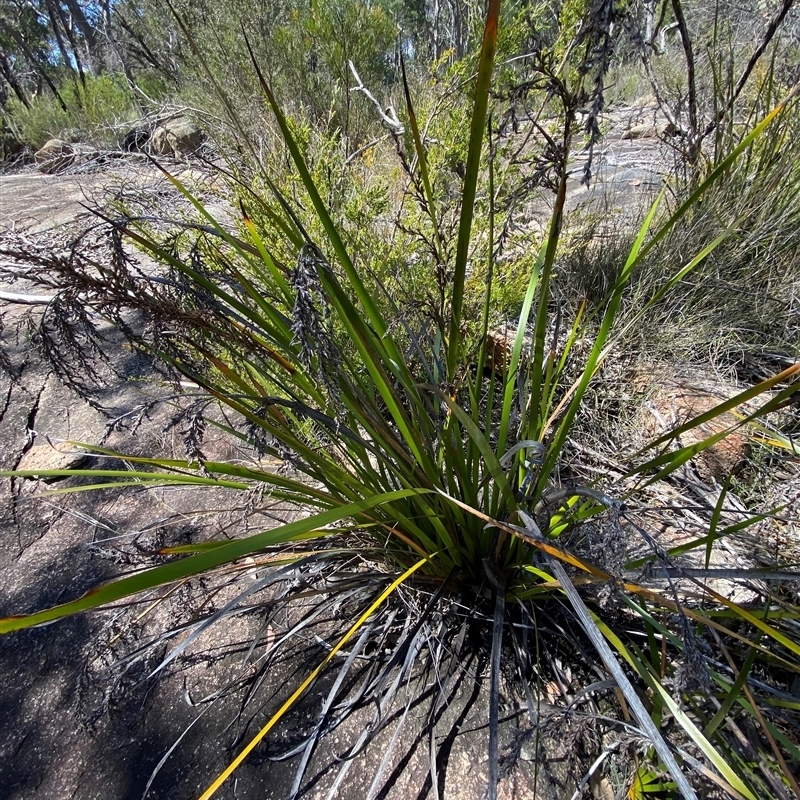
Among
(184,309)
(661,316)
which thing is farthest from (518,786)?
(661,316)

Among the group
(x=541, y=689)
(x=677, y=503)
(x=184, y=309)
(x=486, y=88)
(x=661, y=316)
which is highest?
(x=486, y=88)

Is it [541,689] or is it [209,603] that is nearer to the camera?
[541,689]

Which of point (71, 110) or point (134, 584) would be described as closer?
point (134, 584)

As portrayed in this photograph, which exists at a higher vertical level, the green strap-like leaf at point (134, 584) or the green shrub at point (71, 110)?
the green shrub at point (71, 110)

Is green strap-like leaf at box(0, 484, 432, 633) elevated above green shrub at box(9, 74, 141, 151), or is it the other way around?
green shrub at box(9, 74, 141, 151)

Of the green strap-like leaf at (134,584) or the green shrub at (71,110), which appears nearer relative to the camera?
the green strap-like leaf at (134,584)

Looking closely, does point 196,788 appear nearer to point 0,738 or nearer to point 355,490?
point 0,738

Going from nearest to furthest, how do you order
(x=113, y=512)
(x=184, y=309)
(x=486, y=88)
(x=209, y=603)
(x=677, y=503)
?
1. (x=486, y=88)
2. (x=184, y=309)
3. (x=209, y=603)
4. (x=677, y=503)
5. (x=113, y=512)

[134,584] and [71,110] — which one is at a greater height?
[71,110]

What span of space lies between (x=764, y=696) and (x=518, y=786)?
491mm

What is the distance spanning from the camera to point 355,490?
3.58 ft

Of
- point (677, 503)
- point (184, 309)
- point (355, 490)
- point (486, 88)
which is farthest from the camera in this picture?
point (677, 503)

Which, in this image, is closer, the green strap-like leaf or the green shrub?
the green strap-like leaf

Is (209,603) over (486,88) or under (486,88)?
under
